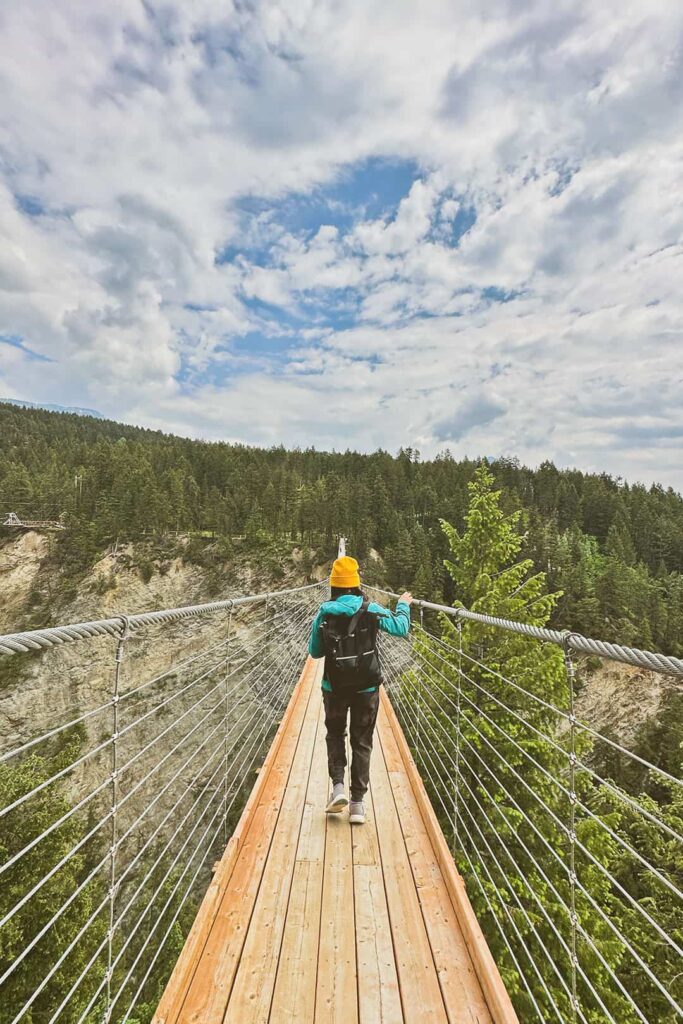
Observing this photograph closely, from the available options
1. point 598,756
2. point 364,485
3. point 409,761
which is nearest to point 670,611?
point 598,756

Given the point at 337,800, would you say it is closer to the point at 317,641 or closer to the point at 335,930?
the point at 335,930

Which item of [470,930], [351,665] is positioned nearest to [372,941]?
[470,930]

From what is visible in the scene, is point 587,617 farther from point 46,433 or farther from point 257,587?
point 46,433

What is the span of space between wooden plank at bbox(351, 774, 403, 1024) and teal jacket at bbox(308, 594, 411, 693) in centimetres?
81

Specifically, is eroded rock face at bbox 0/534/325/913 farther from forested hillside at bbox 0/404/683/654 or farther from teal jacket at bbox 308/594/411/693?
teal jacket at bbox 308/594/411/693

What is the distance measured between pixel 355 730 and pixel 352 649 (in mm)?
503

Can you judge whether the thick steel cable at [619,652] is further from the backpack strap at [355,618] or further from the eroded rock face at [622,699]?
the eroded rock face at [622,699]

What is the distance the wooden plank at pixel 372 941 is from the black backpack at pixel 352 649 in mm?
817

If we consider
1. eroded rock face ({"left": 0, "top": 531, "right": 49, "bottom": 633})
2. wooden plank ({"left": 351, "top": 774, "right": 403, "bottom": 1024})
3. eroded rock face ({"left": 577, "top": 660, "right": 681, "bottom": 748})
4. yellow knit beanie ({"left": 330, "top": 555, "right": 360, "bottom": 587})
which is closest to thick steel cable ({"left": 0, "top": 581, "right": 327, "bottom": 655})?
yellow knit beanie ({"left": 330, "top": 555, "right": 360, "bottom": 587})

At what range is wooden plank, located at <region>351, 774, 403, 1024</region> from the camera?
5.79 feet

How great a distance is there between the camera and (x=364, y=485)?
47875mm

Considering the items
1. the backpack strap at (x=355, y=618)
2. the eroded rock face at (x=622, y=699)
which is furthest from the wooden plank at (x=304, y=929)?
the eroded rock face at (x=622, y=699)

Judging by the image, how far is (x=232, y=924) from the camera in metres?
2.09

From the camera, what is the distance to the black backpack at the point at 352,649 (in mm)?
2660
